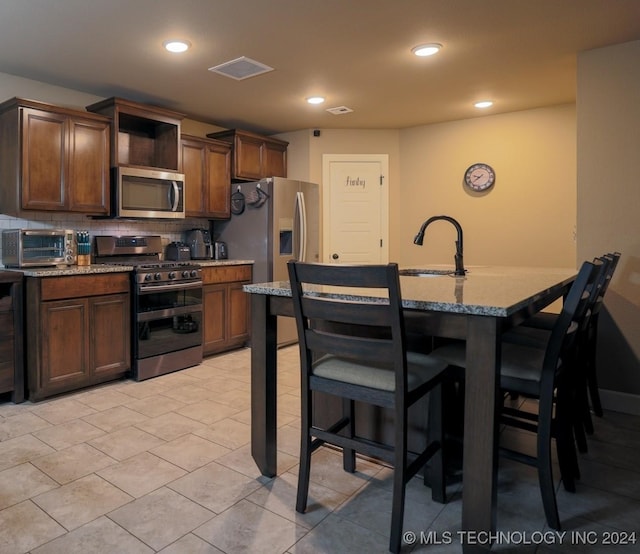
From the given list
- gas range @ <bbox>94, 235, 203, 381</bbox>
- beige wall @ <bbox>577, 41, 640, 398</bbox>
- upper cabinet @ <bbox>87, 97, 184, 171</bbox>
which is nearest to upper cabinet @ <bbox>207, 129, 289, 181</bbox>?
upper cabinet @ <bbox>87, 97, 184, 171</bbox>

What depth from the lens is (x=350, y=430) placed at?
2197mm

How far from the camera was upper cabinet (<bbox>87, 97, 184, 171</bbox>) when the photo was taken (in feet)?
13.3

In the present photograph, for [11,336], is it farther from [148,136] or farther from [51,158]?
[148,136]

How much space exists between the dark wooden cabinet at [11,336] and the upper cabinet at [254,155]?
2436mm

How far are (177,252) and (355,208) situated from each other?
210 centimetres

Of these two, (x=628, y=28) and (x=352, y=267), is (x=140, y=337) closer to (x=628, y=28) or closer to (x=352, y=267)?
(x=352, y=267)

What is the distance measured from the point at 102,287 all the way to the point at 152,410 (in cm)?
106

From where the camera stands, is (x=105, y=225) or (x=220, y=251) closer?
(x=105, y=225)

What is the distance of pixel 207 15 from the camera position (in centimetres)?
267

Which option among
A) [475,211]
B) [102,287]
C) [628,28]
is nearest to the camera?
[628,28]

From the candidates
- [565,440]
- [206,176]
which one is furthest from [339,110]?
[565,440]

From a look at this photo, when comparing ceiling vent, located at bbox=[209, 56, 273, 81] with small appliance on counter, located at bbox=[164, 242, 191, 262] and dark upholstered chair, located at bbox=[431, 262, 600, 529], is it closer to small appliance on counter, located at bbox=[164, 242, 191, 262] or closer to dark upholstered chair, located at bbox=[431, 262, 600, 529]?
small appliance on counter, located at bbox=[164, 242, 191, 262]

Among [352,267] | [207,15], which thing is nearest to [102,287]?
[207,15]

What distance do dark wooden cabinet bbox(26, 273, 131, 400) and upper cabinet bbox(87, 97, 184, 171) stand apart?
1269mm
